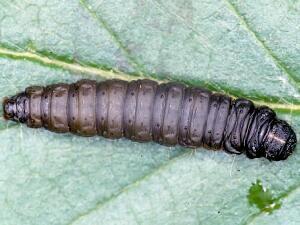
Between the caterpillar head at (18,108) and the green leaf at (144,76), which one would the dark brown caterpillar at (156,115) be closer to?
the caterpillar head at (18,108)

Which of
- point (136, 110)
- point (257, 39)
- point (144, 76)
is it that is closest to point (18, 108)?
point (136, 110)

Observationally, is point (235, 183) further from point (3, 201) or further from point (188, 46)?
point (3, 201)

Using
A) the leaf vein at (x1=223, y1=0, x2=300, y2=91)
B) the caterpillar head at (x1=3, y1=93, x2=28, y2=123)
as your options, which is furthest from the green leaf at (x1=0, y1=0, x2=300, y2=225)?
the caterpillar head at (x1=3, y1=93, x2=28, y2=123)

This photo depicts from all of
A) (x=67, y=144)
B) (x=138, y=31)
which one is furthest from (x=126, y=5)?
(x=67, y=144)

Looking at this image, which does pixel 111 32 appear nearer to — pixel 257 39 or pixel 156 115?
pixel 156 115

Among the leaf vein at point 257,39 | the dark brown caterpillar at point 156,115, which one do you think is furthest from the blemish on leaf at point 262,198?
the leaf vein at point 257,39

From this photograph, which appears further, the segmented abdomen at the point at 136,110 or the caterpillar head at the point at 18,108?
the caterpillar head at the point at 18,108

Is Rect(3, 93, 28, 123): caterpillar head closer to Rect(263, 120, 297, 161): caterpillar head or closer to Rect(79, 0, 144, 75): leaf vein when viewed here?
Rect(79, 0, 144, 75): leaf vein
